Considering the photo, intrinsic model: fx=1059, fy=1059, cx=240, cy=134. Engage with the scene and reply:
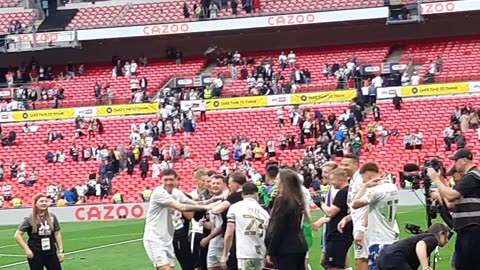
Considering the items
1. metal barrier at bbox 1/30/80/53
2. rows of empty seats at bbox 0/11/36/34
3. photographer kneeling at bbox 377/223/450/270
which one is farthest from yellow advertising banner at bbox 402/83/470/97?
photographer kneeling at bbox 377/223/450/270

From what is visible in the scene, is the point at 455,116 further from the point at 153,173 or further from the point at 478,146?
the point at 153,173

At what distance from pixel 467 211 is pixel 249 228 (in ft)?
8.20

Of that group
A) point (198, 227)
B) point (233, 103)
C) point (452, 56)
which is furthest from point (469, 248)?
point (452, 56)

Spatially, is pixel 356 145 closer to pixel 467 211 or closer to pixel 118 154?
pixel 118 154

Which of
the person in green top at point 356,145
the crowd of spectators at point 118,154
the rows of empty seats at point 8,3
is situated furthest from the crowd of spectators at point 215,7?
the person in green top at point 356,145

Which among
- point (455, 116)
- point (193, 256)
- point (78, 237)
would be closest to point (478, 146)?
point (455, 116)

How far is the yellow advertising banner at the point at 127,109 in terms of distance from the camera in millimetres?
49719

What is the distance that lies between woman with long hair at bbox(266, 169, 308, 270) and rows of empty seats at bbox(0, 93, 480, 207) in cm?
2836

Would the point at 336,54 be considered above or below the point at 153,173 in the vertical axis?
above

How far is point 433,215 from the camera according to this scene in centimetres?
1244

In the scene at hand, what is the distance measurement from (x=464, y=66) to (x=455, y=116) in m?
5.94

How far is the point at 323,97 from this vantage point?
4659 cm

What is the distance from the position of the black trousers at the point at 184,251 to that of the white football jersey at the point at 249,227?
2.49 m

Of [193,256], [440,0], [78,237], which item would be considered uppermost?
[440,0]
